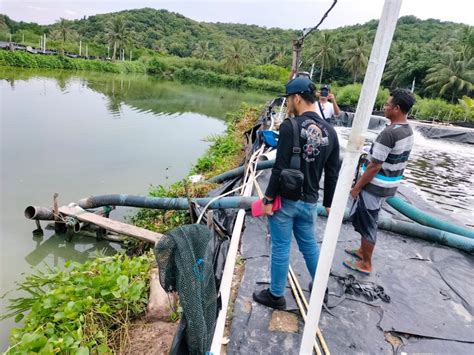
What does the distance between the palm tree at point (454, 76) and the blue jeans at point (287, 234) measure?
34.0 meters

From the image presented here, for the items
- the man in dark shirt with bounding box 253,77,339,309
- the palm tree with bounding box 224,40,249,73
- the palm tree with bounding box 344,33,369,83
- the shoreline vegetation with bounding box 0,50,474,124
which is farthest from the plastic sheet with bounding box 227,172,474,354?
the palm tree with bounding box 224,40,249,73

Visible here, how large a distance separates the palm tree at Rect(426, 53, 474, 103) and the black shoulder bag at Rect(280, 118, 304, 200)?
34173mm

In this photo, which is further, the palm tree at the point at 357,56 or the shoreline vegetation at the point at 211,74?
the palm tree at the point at 357,56

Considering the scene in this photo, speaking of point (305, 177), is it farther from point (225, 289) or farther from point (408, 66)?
point (408, 66)

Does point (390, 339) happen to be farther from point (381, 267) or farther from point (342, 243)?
point (342, 243)

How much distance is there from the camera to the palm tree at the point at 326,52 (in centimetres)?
4403

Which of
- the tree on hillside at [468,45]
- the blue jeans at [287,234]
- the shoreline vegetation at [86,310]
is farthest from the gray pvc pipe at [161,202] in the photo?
the tree on hillside at [468,45]

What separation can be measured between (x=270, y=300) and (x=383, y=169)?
151 cm

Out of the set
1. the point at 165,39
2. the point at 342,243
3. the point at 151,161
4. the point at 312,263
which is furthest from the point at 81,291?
the point at 165,39

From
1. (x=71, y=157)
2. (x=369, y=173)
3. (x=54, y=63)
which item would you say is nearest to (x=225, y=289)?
(x=369, y=173)

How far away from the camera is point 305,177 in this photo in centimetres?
223

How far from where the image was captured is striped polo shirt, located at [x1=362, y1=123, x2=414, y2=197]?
8.80 feet

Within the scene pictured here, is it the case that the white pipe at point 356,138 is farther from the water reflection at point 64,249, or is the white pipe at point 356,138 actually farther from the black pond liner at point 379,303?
the water reflection at point 64,249

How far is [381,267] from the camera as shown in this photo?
3.39 metres
